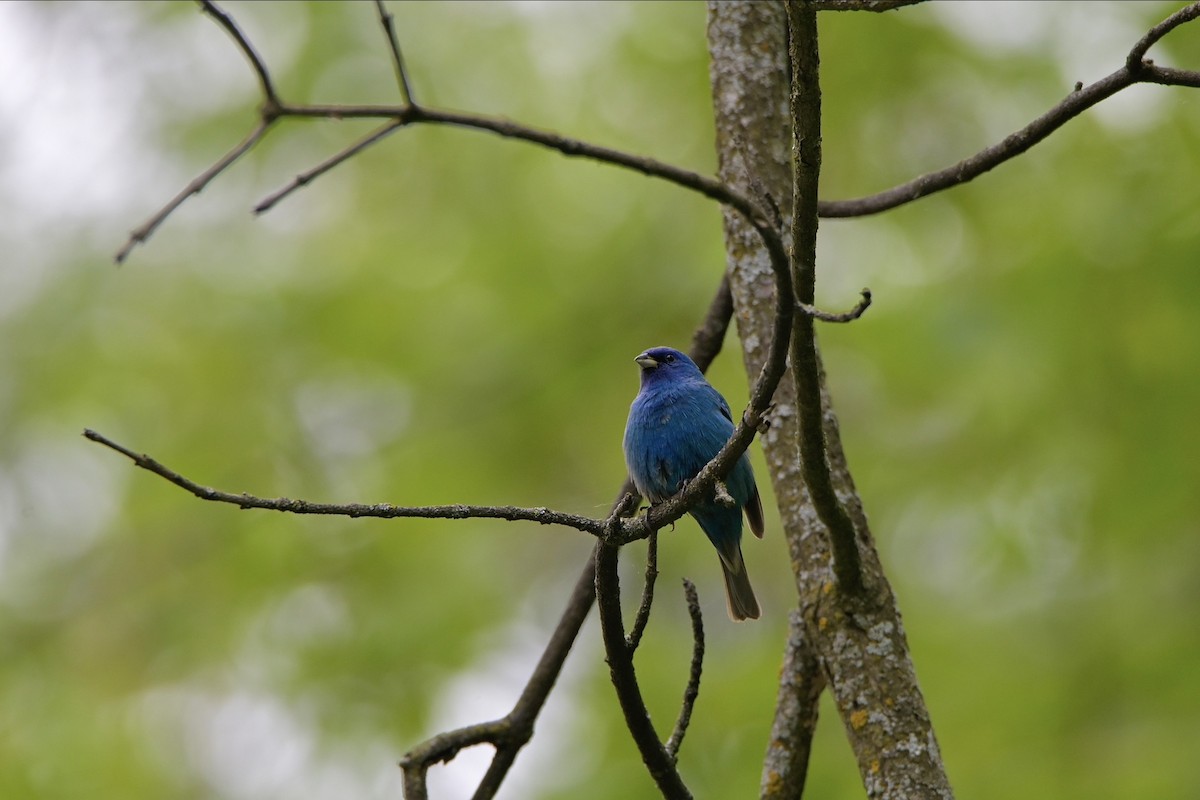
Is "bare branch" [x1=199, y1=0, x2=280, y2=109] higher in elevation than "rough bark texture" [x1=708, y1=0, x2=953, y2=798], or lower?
lower

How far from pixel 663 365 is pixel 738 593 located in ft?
3.91

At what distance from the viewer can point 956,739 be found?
506 cm

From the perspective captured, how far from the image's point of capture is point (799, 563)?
3.99 metres

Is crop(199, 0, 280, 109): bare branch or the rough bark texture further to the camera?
the rough bark texture

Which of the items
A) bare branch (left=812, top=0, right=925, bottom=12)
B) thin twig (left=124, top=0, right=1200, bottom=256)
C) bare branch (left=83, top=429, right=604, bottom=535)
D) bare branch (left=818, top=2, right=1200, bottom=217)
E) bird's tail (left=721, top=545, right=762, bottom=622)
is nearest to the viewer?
thin twig (left=124, top=0, right=1200, bottom=256)

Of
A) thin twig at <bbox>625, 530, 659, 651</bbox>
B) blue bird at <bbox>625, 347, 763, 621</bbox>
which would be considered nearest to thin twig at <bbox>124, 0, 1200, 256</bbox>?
thin twig at <bbox>625, 530, 659, 651</bbox>

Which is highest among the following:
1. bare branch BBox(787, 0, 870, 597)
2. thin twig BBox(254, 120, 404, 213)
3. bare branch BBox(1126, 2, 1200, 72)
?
bare branch BBox(1126, 2, 1200, 72)

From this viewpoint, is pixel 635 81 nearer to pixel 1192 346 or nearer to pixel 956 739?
pixel 1192 346

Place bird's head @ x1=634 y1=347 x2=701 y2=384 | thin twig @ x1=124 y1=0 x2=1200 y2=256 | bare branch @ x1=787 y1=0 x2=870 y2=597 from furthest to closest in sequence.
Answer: bird's head @ x1=634 y1=347 x2=701 y2=384, bare branch @ x1=787 y1=0 x2=870 y2=597, thin twig @ x1=124 y1=0 x2=1200 y2=256

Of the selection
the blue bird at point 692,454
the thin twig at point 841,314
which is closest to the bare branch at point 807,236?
the thin twig at point 841,314

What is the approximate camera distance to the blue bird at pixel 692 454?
521 cm

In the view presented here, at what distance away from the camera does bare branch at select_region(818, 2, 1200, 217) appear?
3191 millimetres

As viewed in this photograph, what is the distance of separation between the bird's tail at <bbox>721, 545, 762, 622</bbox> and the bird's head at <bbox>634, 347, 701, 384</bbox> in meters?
0.91

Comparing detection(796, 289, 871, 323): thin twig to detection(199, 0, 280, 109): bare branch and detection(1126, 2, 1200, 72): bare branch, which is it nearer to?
detection(199, 0, 280, 109): bare branch
